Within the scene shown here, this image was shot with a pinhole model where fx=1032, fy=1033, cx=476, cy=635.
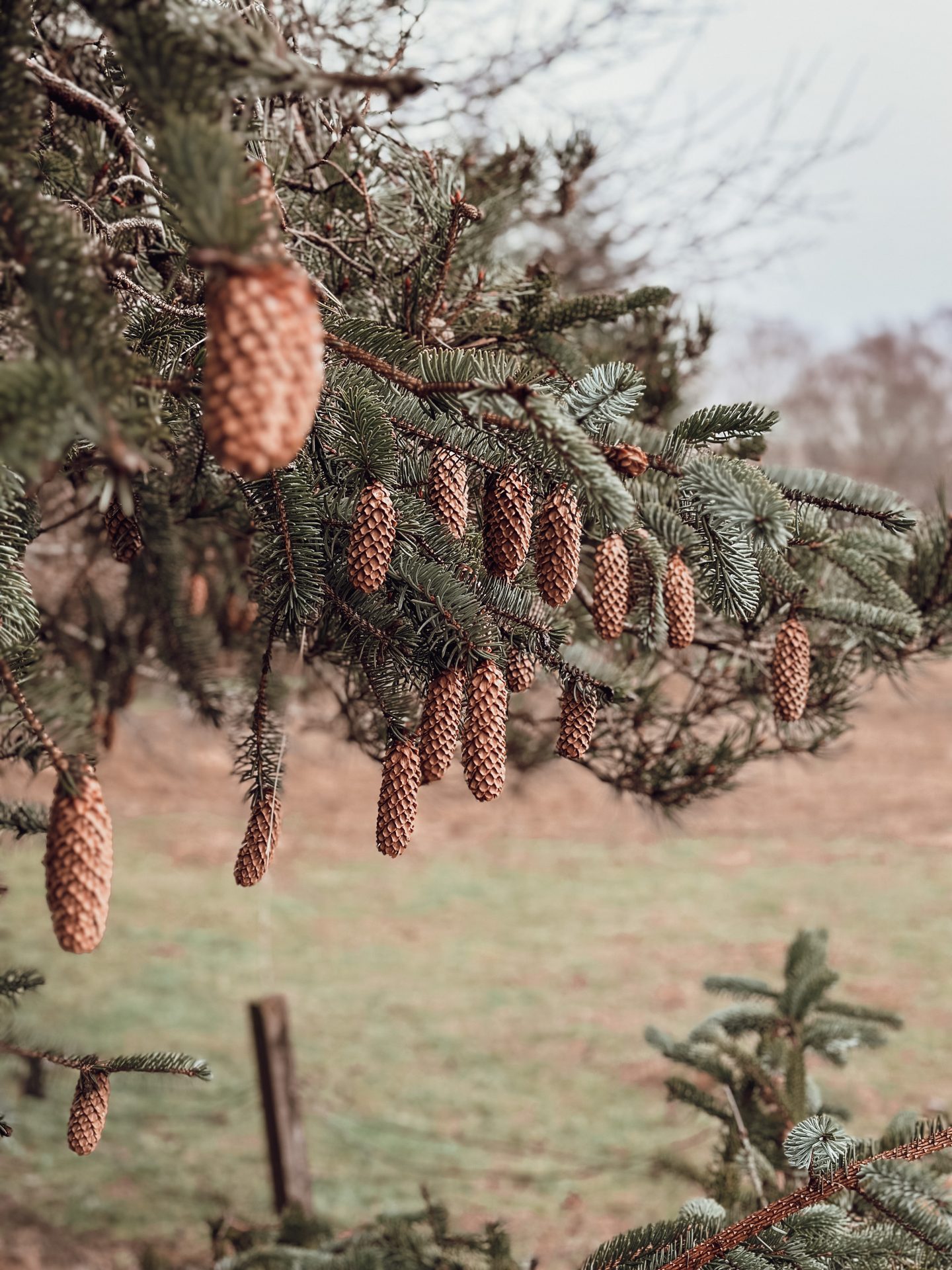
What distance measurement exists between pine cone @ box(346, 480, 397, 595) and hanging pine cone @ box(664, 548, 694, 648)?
0.38 metres

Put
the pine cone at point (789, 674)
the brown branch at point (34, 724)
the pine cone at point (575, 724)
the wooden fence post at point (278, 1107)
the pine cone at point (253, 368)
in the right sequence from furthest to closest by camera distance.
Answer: the wooden fence post at point (278, 1107) → the pine cone at point (789, 674) → the pine cone at point (575, 724) → the brown branch at point (34, 724) → the pine cone at point (253, 368)

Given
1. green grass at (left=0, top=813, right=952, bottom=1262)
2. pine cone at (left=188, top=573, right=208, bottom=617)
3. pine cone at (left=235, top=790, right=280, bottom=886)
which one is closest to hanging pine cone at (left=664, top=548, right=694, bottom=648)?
pine cone at (left=235, top=790, right=280, bottom=886)

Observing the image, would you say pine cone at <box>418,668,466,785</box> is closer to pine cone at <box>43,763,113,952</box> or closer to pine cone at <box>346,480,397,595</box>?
pine cone at <box>346,480,397,595</box>

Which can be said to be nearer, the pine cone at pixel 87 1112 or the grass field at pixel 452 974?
the pine cone at pixel 87 1112

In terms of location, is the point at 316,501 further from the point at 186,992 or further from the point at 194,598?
the point at 186,992

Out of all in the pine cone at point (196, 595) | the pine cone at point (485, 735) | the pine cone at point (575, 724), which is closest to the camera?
the pine cone at point (485, 735)

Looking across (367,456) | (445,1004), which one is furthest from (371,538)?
(445,1004)

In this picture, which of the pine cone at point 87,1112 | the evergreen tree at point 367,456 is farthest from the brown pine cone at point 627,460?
the pine cone at point 87,1112

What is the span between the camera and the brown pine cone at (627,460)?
2.89 feet

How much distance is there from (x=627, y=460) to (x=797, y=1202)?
815 millimetres

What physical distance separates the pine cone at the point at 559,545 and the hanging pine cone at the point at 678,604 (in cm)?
25

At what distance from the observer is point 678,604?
1.20 metres

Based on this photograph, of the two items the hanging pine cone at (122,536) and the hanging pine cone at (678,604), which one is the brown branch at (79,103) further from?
the hanging pine cone at (678,604)

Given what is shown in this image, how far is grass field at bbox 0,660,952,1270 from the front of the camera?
4.11 m
